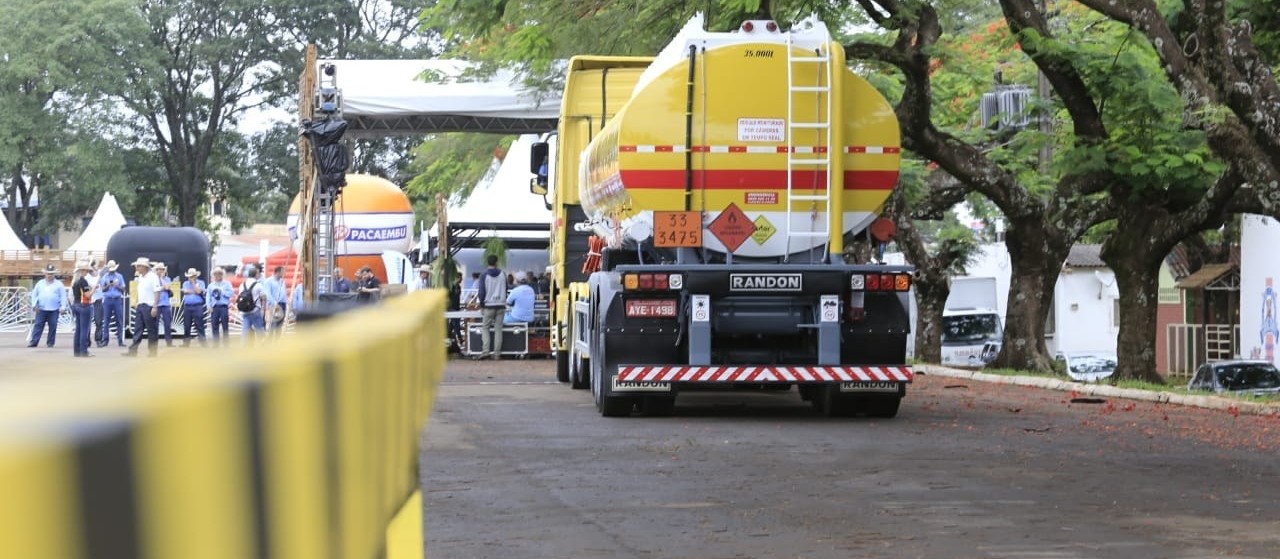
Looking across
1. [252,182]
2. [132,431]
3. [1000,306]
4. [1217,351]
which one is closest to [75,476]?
[132,431]

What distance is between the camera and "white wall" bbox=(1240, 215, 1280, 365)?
3741 cm

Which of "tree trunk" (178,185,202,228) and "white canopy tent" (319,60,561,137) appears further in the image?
"tree trunk" (178,185,202,228)

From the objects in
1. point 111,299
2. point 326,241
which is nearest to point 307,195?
point 326,241

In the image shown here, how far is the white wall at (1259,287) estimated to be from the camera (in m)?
37.4

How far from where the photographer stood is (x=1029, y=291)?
26.7 m

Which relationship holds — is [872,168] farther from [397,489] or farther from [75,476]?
[75,476]

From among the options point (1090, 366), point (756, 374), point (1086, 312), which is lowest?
point (1090, 366)

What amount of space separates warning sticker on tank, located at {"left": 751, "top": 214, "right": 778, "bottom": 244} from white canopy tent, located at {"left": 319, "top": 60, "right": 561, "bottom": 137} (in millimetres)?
15190

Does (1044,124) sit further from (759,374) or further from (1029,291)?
(759,374)

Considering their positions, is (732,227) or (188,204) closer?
(732,227)

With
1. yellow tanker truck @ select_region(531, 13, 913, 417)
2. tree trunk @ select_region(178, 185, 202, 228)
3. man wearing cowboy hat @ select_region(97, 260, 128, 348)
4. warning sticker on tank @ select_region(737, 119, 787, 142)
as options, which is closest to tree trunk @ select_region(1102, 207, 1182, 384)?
yellow tanker truck @ select_region(531, 13, 913, 417)

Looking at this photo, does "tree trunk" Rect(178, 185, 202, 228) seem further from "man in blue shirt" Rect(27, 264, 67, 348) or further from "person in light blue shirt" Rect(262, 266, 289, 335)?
"person in light blue shirt" Rect(262, 266, 289, 335)

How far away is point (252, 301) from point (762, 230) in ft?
53.2

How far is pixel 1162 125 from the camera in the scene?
76.9 ft
